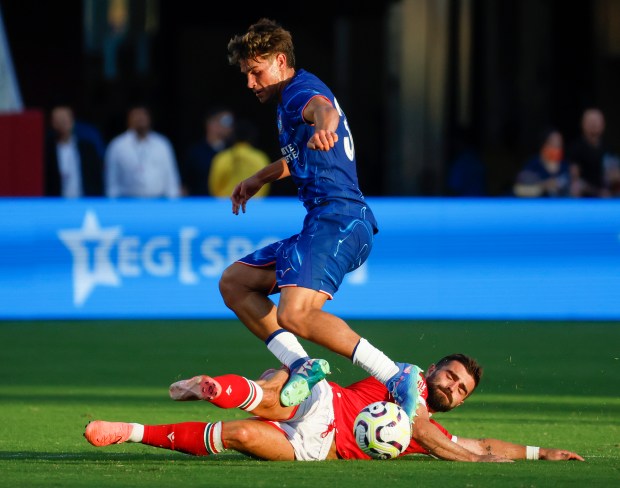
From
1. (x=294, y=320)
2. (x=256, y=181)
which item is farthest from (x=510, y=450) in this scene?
(x=256, y=181)

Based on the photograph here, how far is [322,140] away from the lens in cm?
698

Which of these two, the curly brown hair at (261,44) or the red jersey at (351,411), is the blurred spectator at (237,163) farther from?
the red jersey at (351,411)

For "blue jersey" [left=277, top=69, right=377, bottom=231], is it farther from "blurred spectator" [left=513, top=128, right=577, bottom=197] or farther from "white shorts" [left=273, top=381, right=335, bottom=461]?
"blurred spectator" [left=513, top=128, right=577, bottom=197]

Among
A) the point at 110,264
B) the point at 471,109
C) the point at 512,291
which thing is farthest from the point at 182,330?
the point at 471,109

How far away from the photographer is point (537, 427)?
29.3 feet

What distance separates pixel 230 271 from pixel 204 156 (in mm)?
9199

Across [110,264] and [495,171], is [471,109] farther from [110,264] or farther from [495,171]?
[110,264]

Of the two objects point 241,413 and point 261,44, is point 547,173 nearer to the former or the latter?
point 241,413

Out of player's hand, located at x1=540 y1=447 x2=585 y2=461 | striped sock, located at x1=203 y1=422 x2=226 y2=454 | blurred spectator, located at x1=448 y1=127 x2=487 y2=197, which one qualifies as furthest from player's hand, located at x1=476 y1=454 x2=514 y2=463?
blurred spectator, located at x1=448 y1=127 x2=487 y2=197

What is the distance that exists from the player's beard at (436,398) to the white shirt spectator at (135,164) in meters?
9.78

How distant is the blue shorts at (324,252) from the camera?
7.45 metres

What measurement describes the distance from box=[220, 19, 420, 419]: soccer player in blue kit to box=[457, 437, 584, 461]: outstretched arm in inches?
20.5

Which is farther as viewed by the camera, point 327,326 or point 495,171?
point 495,171

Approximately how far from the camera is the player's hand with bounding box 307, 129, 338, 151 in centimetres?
698
